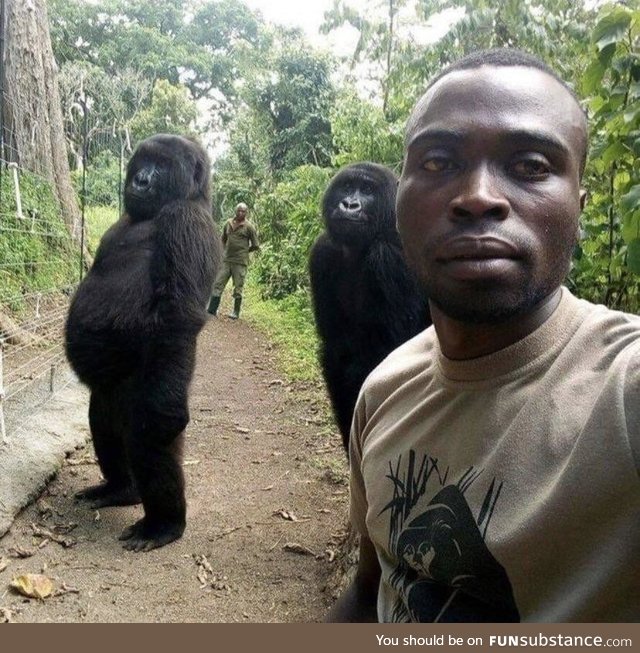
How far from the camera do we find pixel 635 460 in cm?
86

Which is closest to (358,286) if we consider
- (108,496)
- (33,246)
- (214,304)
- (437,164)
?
(108,496)

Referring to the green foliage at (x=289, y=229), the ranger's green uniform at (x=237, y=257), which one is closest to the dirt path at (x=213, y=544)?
the green foliage at (x=289, y=229)

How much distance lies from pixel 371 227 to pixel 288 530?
190 cm

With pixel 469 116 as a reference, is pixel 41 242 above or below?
below

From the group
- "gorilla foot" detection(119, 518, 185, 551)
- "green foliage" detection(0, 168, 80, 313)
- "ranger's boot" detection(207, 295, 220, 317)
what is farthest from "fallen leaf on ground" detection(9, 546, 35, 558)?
"ranger's boot" detection(207, 295, 220, 317)

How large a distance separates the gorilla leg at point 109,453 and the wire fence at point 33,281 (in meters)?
1.20

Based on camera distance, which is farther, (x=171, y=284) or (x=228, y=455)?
(x=228, y=455)

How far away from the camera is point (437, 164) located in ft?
3.69

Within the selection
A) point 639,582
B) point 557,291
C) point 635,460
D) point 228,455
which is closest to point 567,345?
point 557,291

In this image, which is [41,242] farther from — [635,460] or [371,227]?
[635,460]

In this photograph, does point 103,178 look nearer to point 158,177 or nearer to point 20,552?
point 158,177

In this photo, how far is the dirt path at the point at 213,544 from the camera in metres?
3.15

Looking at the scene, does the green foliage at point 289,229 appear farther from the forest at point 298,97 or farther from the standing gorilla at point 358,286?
the standing gorilla at point 358,286

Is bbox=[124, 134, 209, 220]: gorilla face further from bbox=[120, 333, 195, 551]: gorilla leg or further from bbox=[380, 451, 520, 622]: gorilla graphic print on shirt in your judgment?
bbox=[380, 451, 520, 622]: gorilla graphic print on shirt
